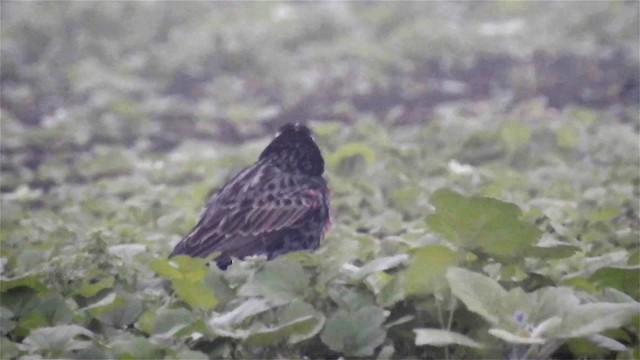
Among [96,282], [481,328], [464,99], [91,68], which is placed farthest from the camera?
[91,68]

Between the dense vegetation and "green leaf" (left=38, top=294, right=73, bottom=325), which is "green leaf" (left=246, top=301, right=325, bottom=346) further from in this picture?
"green leaf" (left=38, top=294, right=73, bottom=325)

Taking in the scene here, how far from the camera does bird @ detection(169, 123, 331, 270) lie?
532 centimetres

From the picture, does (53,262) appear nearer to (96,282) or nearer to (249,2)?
(96,282)

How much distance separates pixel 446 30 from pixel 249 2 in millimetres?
4056

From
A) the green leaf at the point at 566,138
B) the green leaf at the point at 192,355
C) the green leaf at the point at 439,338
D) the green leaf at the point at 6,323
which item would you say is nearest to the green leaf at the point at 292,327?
the green leaf at the point at 192,355

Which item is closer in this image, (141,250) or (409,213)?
(141,250)

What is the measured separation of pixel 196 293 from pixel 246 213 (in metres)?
0.94

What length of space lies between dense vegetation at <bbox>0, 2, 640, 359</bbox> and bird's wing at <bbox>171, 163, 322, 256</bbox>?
0.74 feet

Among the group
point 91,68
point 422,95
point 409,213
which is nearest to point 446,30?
point 422,95

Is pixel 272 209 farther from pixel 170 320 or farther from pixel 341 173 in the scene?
pixel 341 173

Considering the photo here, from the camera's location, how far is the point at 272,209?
17.9 feet

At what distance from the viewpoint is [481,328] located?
419cm

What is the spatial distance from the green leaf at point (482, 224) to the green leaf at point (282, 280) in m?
0.52

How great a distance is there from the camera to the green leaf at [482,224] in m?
4.18
